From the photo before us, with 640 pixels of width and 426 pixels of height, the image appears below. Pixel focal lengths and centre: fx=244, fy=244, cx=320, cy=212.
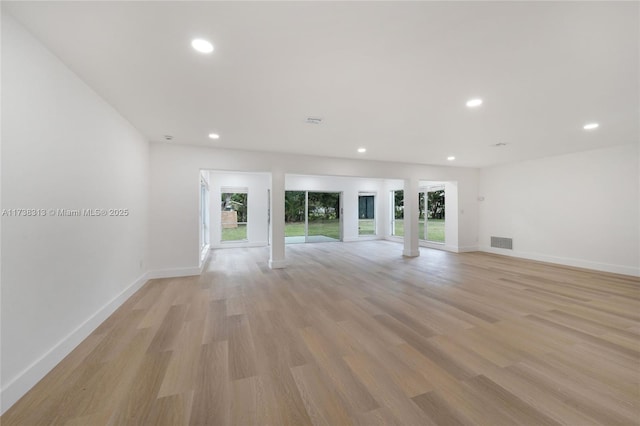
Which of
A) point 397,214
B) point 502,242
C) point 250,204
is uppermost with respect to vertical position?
point 250,204

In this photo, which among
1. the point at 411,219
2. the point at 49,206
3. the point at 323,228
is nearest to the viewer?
the point at 49,206

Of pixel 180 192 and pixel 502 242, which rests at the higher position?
pixel 180 192

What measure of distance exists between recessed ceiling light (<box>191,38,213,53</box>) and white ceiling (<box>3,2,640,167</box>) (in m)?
0.07

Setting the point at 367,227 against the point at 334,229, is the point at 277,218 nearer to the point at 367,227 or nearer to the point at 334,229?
the point at 367,227

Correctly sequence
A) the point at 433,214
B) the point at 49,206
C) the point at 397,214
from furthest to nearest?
the point at 397,214, the point at 433,214, the point at 49,206

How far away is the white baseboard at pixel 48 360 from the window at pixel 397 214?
9399 mm

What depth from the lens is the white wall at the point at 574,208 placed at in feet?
16.3

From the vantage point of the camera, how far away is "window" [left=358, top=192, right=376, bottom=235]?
421 inches

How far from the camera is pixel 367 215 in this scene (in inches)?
427

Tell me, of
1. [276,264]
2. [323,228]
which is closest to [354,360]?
[276,264]

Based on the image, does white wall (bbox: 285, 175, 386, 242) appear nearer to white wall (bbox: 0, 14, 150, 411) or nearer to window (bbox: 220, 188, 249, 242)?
window (bbox: 220, 188, 249, 242)

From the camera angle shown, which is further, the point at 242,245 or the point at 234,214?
the point at 234,214

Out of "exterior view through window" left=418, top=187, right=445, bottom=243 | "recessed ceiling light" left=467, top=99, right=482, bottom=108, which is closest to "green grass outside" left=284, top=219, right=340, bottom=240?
"exterior view through window" left=418, top=187, right=445, bottom=243
